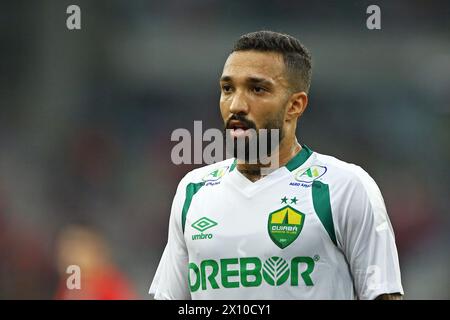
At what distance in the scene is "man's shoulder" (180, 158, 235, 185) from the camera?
428 centimetres

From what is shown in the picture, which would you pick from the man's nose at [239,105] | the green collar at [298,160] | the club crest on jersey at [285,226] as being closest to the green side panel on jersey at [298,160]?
the green collar at [298,160]

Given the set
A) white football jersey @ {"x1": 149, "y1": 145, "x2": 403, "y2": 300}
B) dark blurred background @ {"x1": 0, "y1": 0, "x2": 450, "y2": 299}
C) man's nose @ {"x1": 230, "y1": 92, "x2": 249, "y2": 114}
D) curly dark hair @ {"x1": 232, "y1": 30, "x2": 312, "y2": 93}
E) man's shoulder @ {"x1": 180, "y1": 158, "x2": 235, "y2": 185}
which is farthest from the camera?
dark blurred background @ {"x1": 0, "y1": 0, "x2": 450, "y2": 299}

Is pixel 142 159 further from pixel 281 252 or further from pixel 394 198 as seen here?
pixel 281 252

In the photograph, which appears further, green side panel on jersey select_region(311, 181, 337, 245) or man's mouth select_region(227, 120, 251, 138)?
man's mouth select_region(227, 120, 251, 138)

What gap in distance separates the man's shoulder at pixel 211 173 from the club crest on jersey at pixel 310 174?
0.38 m

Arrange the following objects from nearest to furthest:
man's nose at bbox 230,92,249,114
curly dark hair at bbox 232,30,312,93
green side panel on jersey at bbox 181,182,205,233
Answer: man's nose at bbox 230,92,249,114 < curly dark hair at bbox 232,30,312,93 < green side panel on jersey at bbox 181,182,205,233

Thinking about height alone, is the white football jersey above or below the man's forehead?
below

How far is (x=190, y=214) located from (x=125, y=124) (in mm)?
6957

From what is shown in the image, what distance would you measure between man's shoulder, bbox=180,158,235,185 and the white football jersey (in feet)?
0.45

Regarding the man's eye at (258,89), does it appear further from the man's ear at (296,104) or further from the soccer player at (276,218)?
the man's ear at (296,104)

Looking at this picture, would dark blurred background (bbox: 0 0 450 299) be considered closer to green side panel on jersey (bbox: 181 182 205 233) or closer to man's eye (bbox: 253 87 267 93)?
green side panel on jersey (bbox: 181 182 205 233)

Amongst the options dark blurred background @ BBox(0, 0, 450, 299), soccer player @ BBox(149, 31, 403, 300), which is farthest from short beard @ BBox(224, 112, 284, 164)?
dark blurred background @ BBox(0, 0, 450, 299)

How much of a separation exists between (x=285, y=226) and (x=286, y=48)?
852mm

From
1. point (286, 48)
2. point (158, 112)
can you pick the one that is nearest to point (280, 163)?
point (286, 48)
